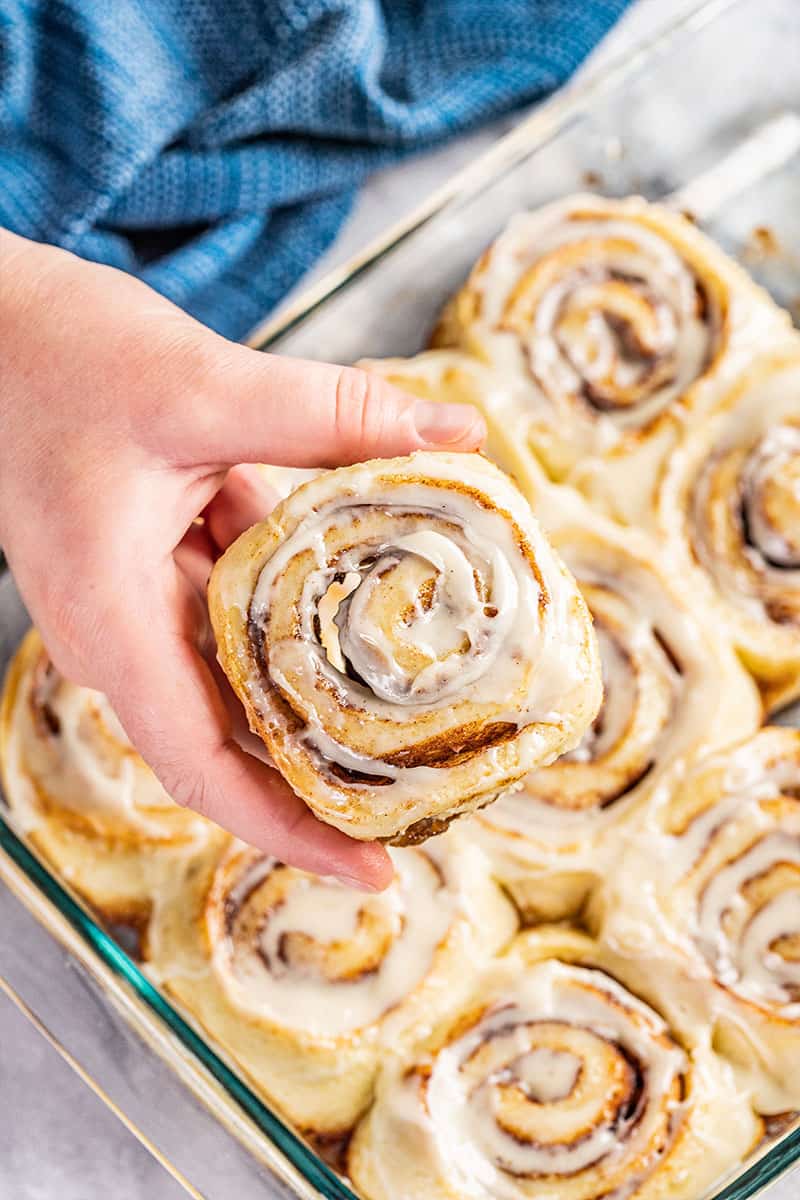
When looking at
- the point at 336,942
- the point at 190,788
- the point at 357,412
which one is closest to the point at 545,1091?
the point at 336,942

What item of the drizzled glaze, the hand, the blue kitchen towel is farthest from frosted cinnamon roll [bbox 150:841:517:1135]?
the blue kitchen towel

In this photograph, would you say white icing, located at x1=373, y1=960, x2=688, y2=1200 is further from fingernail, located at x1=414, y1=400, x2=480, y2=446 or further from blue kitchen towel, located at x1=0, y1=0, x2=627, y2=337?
blue kitchen towel, located at x1=0, y1=0, x2=627, y2=337

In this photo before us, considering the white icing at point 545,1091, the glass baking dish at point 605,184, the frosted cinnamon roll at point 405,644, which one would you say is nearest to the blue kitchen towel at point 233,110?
the glass baking dish at point 605,184

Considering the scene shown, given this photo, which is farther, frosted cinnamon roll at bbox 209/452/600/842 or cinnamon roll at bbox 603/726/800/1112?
cinnamon roll at bbox 603/726/800/1112

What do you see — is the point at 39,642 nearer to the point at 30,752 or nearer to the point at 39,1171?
the point at 30,752

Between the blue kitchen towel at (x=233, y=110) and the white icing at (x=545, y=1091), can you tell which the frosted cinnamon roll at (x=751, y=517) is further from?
the blue kitchen towel at (x=233, y=110)
